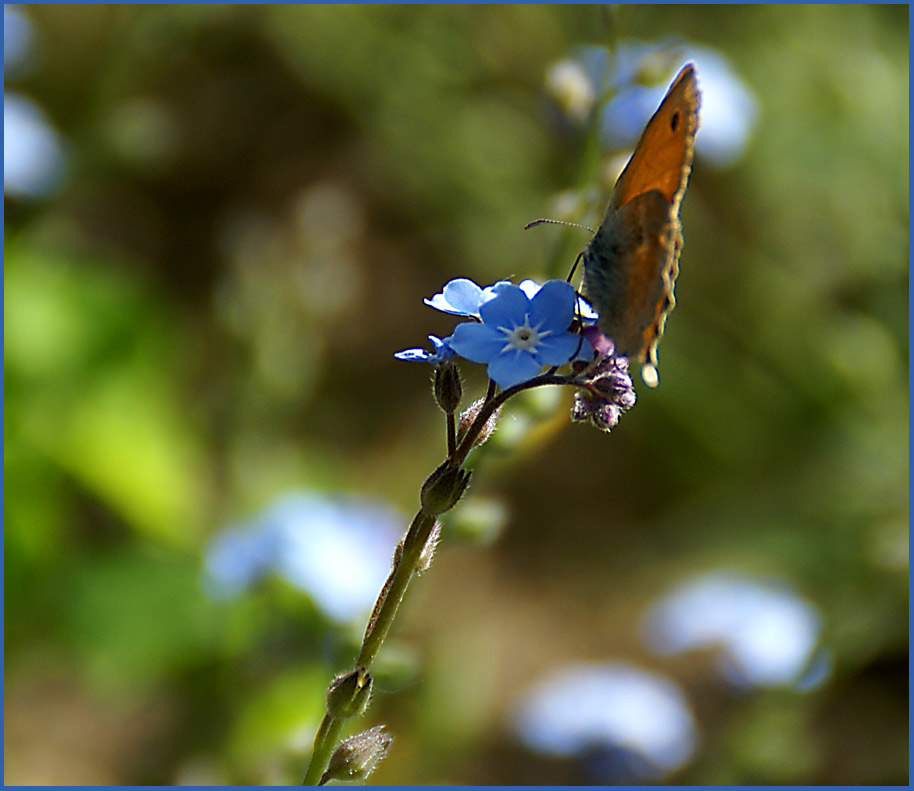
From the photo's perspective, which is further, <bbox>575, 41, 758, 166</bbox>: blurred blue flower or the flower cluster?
<bbox>575, 41, 758, 166</bbox>: blurred blue flower

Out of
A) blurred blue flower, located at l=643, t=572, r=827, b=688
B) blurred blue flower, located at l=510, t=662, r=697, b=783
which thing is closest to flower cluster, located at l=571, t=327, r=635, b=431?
blurred blue flower, located at l=643, t=572, r=827, b=688

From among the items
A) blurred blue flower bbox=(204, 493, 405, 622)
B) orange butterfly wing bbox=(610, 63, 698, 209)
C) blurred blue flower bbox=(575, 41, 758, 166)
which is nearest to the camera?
orange butterfly wing bbox=(610, 63, 698, 209)

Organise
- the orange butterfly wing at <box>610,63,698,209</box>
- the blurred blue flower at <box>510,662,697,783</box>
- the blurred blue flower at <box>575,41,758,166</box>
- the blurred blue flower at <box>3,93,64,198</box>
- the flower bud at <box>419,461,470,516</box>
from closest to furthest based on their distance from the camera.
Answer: the flower bud at <box>419,461,470,516</box> → the orange butterfly wing at <box>610,63,698,209</box> → the blurred blue flower at <box>575,41,758,166</box> → the blurred blue flower at <box>510,662,697,783</box> → the blurred blue flower at <box>3,93,64,198</box>

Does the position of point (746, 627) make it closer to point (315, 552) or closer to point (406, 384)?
point (315, 552)

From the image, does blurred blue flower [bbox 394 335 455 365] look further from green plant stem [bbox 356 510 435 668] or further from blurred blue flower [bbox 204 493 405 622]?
blurred blue flower [bbox 204 493 405 622]

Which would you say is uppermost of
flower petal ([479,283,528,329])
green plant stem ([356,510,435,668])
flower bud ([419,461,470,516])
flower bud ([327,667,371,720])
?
flower petal ([479,283,528,329])

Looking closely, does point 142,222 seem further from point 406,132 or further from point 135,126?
point 135,126

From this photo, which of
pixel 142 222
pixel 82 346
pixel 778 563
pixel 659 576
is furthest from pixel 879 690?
pixel 142 222
